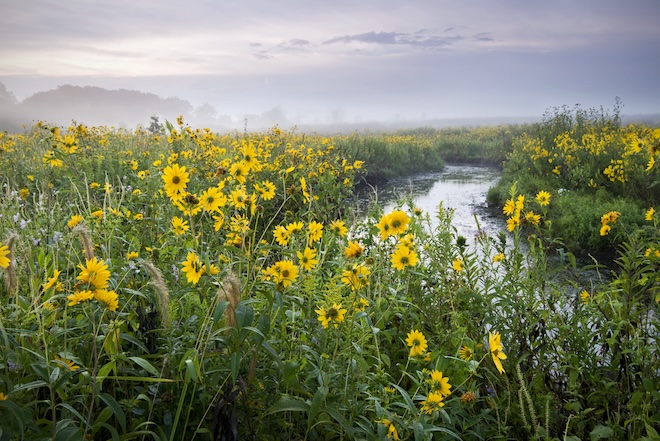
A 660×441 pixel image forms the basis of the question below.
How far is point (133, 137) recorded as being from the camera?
796cm

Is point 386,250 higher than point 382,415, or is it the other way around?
point 386,250

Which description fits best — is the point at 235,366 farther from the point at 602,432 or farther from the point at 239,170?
the point at 602,432

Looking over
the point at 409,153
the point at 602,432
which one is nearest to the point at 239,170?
the point at 602,432

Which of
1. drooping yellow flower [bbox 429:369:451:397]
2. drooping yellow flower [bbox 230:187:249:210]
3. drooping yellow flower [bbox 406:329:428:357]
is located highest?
drooping yellow flower [bbox 230:187:249:210]

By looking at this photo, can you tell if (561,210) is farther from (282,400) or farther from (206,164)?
Answer: (282,400)

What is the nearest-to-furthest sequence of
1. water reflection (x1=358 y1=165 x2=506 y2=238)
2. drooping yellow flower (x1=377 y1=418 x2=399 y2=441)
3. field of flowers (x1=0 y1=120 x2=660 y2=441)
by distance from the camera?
field of flowers (x1=0 y1=120 x2=660 y2=441) → drooping yellow flower (x1=377 y1=418 x2=399 y2=441) → water reflection (x1=358 y1=165 x2=506 y2=238)

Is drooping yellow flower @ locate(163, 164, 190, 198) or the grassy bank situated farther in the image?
the grassy bank

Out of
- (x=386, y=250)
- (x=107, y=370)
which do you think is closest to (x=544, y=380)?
(x=386, y=250)

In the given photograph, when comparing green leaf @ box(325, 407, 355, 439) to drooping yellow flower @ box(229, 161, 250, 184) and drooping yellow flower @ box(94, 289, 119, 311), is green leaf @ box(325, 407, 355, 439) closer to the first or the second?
drooping yellow flower @ box(94, 289, 119, 311)

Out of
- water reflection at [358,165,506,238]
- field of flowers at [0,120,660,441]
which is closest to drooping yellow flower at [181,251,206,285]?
field of flowers at [0,120,660,441]

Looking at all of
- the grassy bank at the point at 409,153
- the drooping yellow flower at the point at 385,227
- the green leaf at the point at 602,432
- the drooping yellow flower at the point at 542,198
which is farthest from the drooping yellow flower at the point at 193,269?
the grassy bank at the point at 409,153

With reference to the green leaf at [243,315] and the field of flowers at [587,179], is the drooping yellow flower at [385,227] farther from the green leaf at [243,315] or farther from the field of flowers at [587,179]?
the field of flowers at [587,179]

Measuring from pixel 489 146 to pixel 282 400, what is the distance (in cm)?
1579

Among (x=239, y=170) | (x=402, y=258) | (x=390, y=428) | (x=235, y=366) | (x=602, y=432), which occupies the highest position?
(x=239, y=170)
